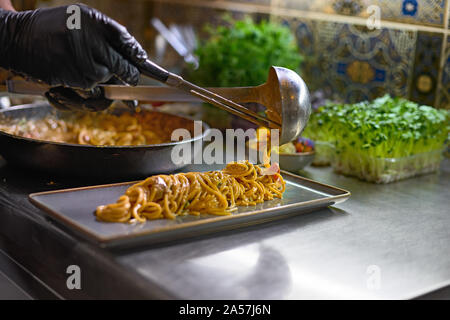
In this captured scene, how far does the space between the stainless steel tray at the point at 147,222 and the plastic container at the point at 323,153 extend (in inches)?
16.3

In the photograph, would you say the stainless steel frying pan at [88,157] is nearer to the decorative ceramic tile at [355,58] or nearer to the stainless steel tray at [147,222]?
the stainless steel tray at [147,222]

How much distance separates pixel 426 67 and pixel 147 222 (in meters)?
1.34

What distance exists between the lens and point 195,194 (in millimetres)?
1176

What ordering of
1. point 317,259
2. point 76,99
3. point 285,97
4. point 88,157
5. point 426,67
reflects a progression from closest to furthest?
1. point 317,259
2. point 285,97
3. point 88,157
4. point 76,99
5. point 426,67

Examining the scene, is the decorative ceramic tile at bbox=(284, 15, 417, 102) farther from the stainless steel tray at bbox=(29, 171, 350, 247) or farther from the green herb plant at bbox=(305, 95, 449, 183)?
the stainless steel tray at bbox=(29, 171, 350, 247)

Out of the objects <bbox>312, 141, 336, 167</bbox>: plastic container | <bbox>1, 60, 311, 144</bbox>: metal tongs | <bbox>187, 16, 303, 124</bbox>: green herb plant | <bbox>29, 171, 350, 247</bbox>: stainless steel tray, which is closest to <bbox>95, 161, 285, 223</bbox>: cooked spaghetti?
<bbox>29, 171, 350, 247</bbox>: stainless steel tray

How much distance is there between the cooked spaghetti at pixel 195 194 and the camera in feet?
3.60

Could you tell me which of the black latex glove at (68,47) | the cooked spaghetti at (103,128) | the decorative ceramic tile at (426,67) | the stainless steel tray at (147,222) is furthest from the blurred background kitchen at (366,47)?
the stainless steel tray at (147,222)

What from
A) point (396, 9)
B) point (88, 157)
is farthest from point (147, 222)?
point (396, 9)

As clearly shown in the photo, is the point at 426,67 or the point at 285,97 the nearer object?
the point at 285,97

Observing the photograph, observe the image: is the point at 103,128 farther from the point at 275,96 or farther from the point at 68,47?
the point at 275,96

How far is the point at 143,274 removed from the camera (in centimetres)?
93

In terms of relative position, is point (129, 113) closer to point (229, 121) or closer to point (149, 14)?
point (229, 121)
